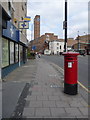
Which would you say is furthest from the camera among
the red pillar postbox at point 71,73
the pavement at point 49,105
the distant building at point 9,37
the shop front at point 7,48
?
the shop front at point 7,48

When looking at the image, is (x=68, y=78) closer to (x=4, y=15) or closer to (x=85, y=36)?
(x=4, y=15)

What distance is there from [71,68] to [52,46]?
88829mm

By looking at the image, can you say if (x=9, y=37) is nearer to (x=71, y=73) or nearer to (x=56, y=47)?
(x=71, y=73)

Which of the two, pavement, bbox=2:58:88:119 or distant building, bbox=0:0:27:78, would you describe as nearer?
pavement, bbox=2:58:88:119

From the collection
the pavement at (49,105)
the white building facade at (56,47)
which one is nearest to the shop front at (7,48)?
the pavement at (49,105)

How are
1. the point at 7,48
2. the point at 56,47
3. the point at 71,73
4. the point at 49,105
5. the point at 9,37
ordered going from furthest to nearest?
the point at 56,47 → the point at 7,48 → the point at 9,37 → the point at 71,73 → the point at 49,105

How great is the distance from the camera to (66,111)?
13.6 ft

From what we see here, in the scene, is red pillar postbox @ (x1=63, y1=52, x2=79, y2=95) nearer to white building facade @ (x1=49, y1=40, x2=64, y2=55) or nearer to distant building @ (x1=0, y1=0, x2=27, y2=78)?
distant building @ (x1=0, y1=0, x2=27, y2=78)

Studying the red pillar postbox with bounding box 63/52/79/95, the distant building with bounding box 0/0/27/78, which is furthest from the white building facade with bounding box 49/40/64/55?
the red pillar postbox with bounding box 63/52/79/95

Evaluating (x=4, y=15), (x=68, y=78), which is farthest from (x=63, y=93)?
(x=4, y=15)

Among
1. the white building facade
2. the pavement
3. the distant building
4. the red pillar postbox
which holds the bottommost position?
the pavement

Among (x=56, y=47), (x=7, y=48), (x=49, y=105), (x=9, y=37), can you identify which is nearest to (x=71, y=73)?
(x=49, y=105)

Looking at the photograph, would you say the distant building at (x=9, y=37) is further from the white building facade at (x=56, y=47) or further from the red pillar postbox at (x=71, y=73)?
the white building facade at (x=56, y=47)

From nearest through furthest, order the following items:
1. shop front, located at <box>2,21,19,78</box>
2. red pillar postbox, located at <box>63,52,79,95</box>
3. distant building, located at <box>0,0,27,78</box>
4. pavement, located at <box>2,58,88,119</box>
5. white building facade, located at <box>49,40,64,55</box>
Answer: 1. pavement, located at <box>2,58,88,119</box>
2. red pillar postbox, located at <box>63,52,79,95</box>
3. distant building, located at <box>0,0,27,78</box>
4. shop front, located at <box>2,21,19,78</box>
5. white building facade, located at <box>49,40,64,55</box>
